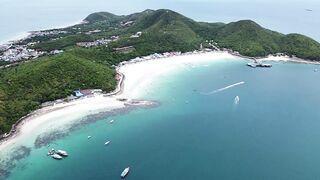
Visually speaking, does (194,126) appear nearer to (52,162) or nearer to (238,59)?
(52,162)

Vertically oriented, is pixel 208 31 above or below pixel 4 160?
above

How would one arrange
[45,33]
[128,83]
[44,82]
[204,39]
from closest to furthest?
[44,82] → [128,83] → [204,39] → [45,33]

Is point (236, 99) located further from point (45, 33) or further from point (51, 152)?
point (45, 33)

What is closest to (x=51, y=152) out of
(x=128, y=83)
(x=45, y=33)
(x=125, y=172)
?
(x=125, y=172)

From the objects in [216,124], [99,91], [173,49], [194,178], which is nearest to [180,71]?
[173,49]

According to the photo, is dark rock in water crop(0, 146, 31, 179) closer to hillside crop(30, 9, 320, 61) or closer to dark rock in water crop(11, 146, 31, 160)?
dark rock in water crop(11, 146, 31, 160)

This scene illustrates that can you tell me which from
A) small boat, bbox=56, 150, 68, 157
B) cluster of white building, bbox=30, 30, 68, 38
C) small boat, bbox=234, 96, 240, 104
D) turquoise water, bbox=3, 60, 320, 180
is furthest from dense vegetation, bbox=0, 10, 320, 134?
small boat, bbox=234, 96, 240, 104
